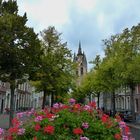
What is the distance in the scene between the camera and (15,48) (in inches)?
886

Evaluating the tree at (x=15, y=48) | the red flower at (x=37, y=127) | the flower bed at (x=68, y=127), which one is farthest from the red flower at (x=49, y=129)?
the tree at (x=15, y=48)

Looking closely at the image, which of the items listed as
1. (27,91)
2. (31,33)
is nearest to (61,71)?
(31,33)

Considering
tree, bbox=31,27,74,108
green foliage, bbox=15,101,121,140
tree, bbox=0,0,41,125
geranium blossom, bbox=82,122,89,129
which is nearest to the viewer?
green foliage, bbox=15,101,121,140

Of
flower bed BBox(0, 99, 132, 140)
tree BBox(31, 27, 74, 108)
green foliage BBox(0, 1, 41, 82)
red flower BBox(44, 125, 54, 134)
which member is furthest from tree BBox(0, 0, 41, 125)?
red flower BBox(44, 125, 54, 134)

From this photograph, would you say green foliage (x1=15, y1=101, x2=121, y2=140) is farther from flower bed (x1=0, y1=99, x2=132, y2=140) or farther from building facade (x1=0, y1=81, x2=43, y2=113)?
building facade (x1=0, y1=81, x2=43, y2=113)

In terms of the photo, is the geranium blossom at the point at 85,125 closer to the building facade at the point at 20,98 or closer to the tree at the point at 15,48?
the tree at the point at 15,48

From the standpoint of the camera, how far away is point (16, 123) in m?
6.57

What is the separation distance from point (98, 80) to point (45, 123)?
37.8m

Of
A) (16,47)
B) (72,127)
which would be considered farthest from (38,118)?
(16,47)

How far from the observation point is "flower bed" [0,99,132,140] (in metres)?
5.92

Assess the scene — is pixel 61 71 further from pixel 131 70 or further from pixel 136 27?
pixel 136 27

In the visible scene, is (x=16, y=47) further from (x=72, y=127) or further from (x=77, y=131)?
(x=77, y=131)

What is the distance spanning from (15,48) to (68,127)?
17.0m

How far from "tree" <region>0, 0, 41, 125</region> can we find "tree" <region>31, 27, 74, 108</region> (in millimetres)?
7477
